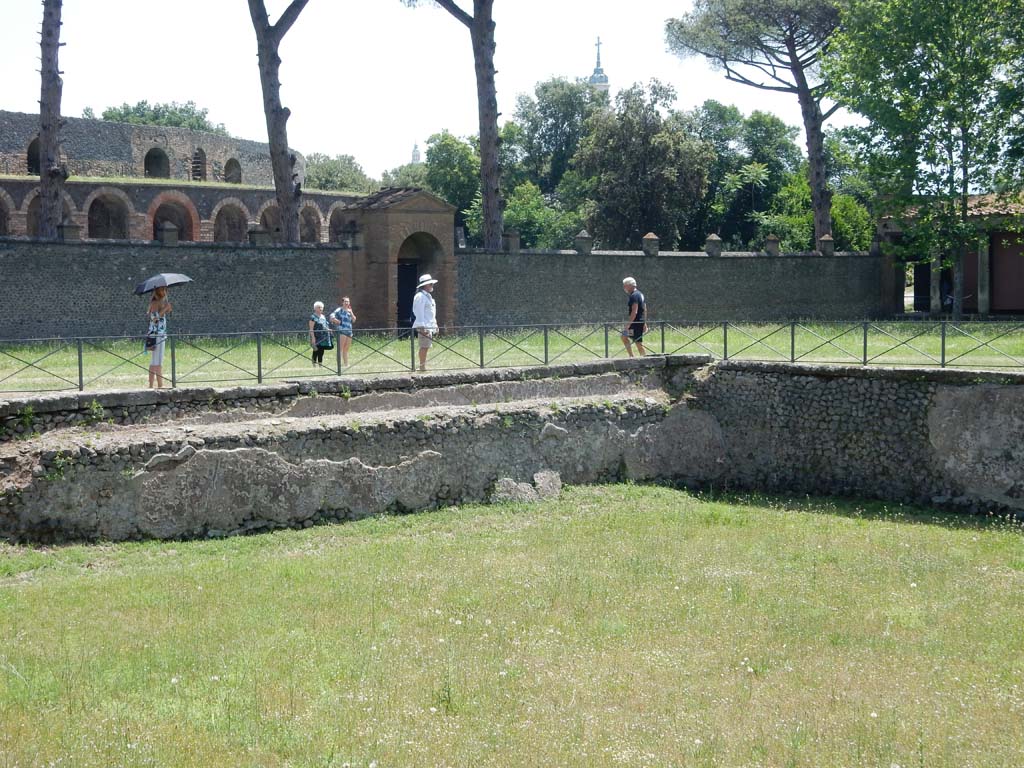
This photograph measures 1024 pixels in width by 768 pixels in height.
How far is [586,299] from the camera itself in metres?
30.4

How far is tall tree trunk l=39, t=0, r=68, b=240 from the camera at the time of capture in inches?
908

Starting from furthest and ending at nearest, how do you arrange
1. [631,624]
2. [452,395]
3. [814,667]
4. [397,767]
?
[452,395] → [631,624] → [814,667] → [397,767]

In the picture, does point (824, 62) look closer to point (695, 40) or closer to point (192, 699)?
point (695, 40)

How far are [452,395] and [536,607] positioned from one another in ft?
18.2

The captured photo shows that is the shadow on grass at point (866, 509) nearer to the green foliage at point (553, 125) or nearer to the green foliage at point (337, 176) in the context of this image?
the green foliage at point (553, 125)

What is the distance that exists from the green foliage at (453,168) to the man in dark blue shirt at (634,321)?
36.4 m

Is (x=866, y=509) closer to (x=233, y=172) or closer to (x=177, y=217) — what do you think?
(x=177, y=217)

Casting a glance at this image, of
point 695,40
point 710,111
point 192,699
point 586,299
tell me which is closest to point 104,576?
point 192,699

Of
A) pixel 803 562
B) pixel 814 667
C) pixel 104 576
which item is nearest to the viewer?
pixel 814 667

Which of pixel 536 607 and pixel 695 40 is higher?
pixel 695 40

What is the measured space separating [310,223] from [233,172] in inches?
244

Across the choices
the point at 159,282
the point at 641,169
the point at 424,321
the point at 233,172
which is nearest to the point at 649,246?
the point at 641,169

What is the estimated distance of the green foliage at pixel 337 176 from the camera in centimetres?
6216

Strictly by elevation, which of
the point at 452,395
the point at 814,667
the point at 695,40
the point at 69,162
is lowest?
the point at 814,667
